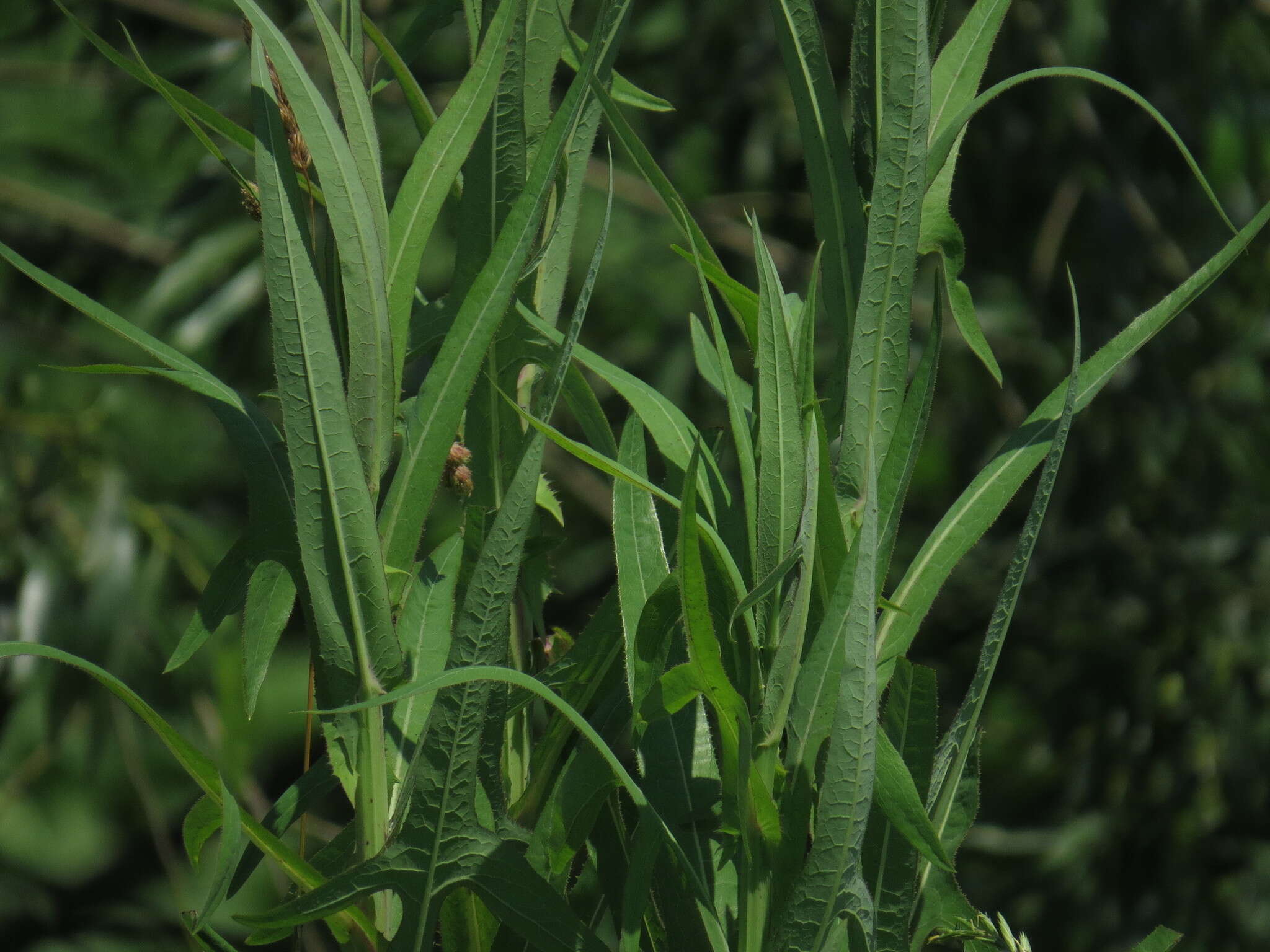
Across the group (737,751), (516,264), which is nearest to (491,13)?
(516,264)

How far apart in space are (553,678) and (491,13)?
0.53 feet

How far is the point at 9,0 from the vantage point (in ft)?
5.66

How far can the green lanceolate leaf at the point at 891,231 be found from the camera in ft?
0.77

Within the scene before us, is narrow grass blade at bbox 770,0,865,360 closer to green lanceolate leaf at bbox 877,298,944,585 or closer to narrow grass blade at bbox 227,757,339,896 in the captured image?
green lanceolate leaf at bbox 877,298,944,585

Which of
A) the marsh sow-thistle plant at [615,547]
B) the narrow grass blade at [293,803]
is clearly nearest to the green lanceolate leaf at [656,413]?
the marsh sow-thistle plant at [615,547]

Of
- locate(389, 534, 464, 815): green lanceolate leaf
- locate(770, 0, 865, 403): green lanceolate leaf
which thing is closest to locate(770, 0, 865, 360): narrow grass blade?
locate(770, 0, 865, 403): green lanceolate leaf

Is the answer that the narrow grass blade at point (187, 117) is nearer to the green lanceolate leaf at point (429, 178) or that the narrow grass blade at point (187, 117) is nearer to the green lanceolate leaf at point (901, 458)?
the green lanceolate leaf at point (429, 178)

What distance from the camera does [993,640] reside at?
24 cm

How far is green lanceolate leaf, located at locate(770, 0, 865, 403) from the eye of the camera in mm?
258

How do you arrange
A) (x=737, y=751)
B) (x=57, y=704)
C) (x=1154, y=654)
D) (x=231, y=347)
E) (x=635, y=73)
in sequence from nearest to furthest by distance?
(x=737, y=751) < (x=57, y=704) < (x=231, y=347) < (x=1154, y=654) < (x=635, y=73)

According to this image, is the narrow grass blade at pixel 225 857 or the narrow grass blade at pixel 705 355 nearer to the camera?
the narrow grass blade at pixel 225 857

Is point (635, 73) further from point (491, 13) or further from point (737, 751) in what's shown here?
point (737, 751)

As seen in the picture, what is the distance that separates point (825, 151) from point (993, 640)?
114 millimetres

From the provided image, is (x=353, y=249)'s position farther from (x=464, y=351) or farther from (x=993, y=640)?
(x=993, y=640)
